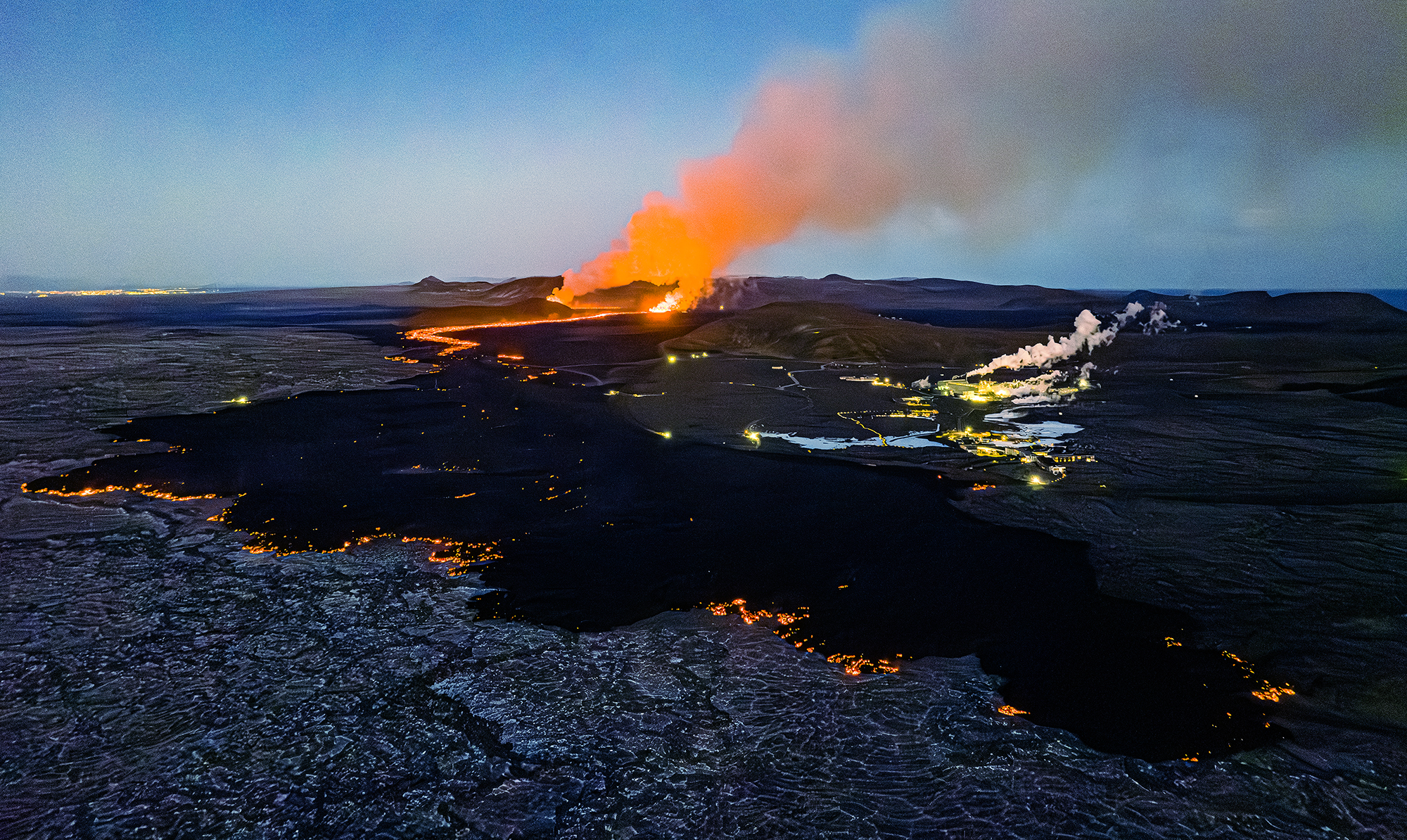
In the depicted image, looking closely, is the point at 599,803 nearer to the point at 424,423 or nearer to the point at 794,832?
the point at 794,832

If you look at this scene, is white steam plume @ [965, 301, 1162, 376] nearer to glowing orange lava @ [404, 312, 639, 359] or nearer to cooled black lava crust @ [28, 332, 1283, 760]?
cooled black lava crust @ [28, 332, 1283, 760]

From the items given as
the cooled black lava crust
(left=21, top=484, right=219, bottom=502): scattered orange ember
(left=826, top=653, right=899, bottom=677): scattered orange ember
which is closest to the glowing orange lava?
the cooled black lava crust

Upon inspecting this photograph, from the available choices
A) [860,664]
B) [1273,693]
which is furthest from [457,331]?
[1273,693]

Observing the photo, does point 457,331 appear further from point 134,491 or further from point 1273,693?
point 1273,693

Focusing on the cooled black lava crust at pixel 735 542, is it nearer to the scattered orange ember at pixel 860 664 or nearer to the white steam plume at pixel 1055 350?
the scattered orange ember at pixel 860 664

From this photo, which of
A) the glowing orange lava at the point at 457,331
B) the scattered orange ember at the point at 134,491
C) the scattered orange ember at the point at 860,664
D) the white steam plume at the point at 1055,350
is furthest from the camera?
the glowing orange lava at the point at 457,331

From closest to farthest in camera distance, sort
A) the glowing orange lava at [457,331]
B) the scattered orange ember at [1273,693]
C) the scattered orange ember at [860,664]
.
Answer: the scattered orange ember at [1273,693]
the scattered orange ember at [860,664]
the glowing orange lava at [457,331]

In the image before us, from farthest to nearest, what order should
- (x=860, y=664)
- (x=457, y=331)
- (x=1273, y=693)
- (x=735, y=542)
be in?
1. (x=457, y=331)
2. (x=735, y=542)
3. (x=860, y=664)
4. (x=1273, y=693)

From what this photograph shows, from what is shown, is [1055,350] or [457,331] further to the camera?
[457,331]

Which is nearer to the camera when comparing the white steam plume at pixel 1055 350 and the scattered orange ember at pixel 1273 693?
the scattered orange ember at pixel 1273 693

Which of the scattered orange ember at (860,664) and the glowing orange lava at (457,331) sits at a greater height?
the glowing orange lava at (457,331)

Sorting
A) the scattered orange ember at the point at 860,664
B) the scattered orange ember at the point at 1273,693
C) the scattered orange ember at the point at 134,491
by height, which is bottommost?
the scattered orange ember at the point at 860,664

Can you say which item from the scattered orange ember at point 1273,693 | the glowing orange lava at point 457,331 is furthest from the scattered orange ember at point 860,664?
the glowing orange lava at point 457,331
